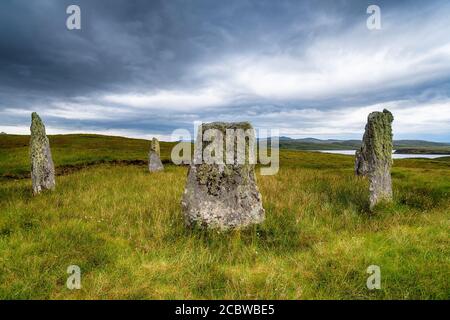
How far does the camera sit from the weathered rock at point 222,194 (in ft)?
30.1

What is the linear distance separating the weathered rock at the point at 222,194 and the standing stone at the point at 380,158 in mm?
5077

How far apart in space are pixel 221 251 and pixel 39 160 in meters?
11.1

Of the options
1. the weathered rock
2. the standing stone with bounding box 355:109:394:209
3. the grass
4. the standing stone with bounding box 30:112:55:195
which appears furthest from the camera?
the standing stone with bounding box 30:112:55:195

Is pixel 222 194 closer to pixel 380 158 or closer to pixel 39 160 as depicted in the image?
pixel 380 158

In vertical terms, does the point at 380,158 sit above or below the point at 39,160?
above

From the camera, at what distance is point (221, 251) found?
772 centimetres

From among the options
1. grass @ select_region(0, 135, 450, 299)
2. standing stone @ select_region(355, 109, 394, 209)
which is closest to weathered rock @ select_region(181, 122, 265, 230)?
grass @ select_region(0, 135, 450, 299)

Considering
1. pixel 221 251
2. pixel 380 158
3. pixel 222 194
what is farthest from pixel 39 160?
pixel 380 158

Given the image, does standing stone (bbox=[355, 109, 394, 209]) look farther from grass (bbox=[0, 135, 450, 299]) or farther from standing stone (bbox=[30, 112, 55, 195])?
standing stone (bbox=[30, 112, 55, 195])

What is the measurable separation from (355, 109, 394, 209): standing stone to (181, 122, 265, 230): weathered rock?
5077 millimetres

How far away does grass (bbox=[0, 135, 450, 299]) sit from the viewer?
575 cm
